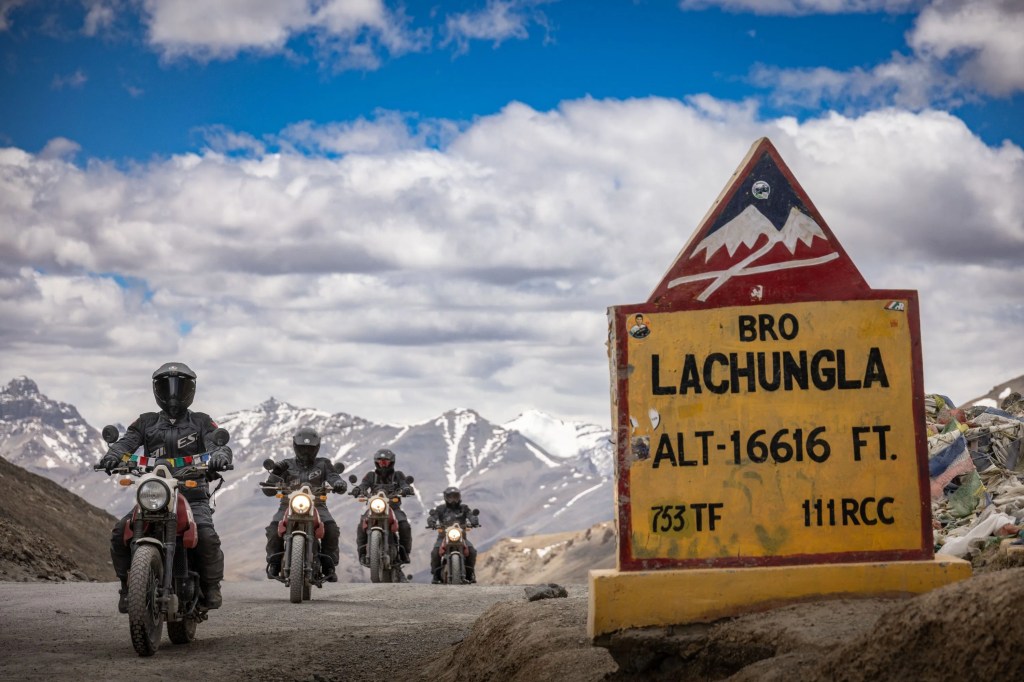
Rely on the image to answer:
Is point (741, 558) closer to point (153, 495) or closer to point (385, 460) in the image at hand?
point (153, 495)

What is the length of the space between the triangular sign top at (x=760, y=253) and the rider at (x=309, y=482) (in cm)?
858

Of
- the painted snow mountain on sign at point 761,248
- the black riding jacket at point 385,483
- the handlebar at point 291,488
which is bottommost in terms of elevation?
the handlebar at point 291,488

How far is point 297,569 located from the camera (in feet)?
46.7

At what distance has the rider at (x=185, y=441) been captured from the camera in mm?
10102

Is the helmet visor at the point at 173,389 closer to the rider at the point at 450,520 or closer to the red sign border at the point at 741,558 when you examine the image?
the red sign border at the point at 741,558

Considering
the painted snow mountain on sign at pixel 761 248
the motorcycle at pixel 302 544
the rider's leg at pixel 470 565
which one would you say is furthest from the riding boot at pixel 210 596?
the rider's leg at pixel 470 565

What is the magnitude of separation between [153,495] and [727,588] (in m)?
5.04

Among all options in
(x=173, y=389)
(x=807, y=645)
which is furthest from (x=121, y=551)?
(x=807, y=645)

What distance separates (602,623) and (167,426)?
17.7ft

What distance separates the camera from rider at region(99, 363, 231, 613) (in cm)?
1010

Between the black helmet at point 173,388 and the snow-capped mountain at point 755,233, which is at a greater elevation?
the snow-capped mountain at point 755,233

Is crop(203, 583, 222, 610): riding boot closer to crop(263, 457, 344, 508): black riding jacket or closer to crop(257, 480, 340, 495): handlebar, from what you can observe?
crop(257, 480, 340, 495): handlebar

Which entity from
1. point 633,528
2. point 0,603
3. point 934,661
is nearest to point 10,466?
point 0,603

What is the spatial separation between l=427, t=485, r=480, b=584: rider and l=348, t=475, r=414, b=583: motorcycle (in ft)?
5.84
